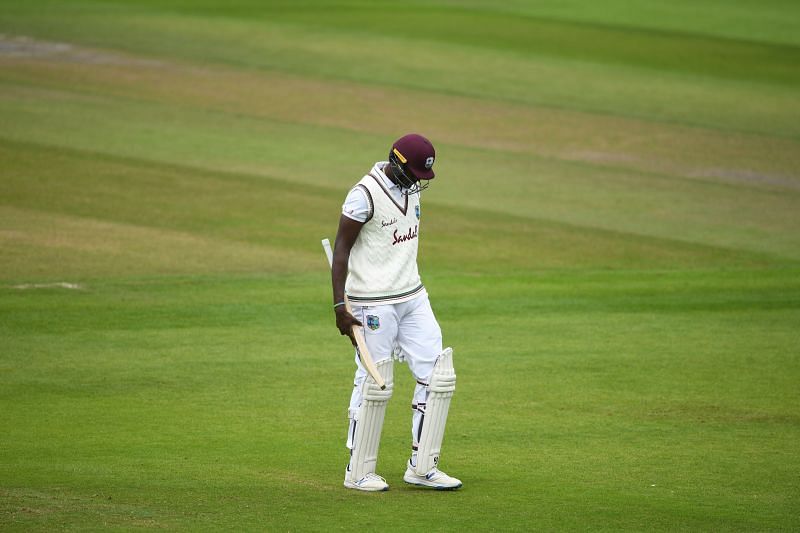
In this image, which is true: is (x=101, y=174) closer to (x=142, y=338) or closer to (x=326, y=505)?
(x=142, y=338)

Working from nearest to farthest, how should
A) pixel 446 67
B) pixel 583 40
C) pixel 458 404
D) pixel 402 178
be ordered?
1. pixel 402 178
2. pixel 458 404
3. pixel 446 67
4. pixel 583 40

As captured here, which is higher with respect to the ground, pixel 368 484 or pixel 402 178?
pixel 402 178

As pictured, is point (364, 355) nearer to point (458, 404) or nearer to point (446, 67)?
point (458, 404)

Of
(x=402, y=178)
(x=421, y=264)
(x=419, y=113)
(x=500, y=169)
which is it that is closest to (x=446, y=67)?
(x=419, y=113)

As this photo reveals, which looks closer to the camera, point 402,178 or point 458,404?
point 402,178

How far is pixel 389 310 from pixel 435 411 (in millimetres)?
741

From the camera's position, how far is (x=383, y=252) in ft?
28.5

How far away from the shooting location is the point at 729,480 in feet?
28.9

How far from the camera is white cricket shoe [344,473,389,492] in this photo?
8477mm

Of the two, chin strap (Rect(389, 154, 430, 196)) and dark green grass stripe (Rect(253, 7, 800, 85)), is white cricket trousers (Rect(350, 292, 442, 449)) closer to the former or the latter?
chin strap (Rect(389, 154, 430, 196))

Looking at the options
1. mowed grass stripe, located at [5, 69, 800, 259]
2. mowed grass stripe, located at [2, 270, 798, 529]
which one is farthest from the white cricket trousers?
mowed grass stripe, located at [5, 69, 800, 259]

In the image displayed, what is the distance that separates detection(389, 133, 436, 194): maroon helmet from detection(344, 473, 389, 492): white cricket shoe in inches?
78.5

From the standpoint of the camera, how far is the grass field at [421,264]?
8.62m

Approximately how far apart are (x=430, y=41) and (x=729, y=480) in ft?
90.6
